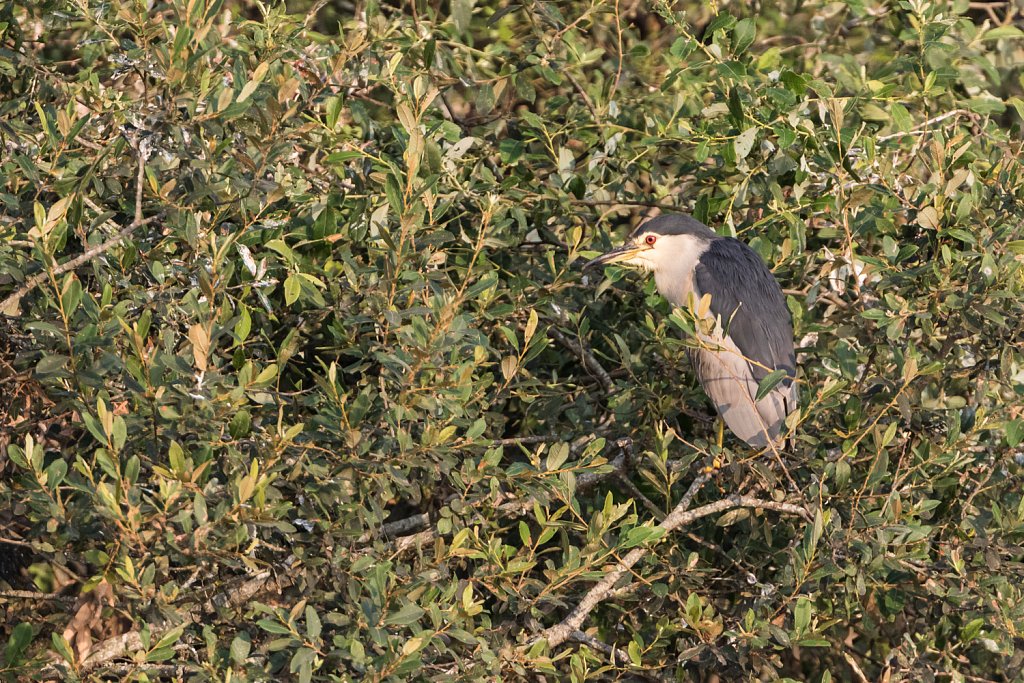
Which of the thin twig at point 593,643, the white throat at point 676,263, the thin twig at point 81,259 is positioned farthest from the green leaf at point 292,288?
the white throat at point 676,263

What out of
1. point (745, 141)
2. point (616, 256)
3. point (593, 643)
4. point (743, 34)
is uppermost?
point (743, 34)

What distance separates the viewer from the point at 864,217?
3230mm

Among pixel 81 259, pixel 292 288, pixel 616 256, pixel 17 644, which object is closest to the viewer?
pixel 17 644

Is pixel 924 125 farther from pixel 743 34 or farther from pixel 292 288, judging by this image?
pixel 292 288

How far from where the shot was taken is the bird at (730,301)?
140 inches

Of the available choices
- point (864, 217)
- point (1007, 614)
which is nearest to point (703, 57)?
point (864, 217)

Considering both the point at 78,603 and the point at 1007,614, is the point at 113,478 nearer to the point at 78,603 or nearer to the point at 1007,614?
the point at 78,603

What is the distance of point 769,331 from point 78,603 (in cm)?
228

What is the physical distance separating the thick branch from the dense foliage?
0.04 m

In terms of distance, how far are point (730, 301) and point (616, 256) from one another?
57 cm

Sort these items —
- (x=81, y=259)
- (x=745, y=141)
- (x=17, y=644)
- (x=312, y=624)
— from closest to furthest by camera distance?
(x=312, y=624), (x=17, y=644), (x=81, y=259), (x=745, y=141)

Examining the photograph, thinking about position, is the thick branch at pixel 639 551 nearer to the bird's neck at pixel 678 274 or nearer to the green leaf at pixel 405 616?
the green leaf at pixel 405 616

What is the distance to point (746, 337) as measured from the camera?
3.78 meters

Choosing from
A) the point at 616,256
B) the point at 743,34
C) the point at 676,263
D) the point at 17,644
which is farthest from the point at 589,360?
the point at 17,644
